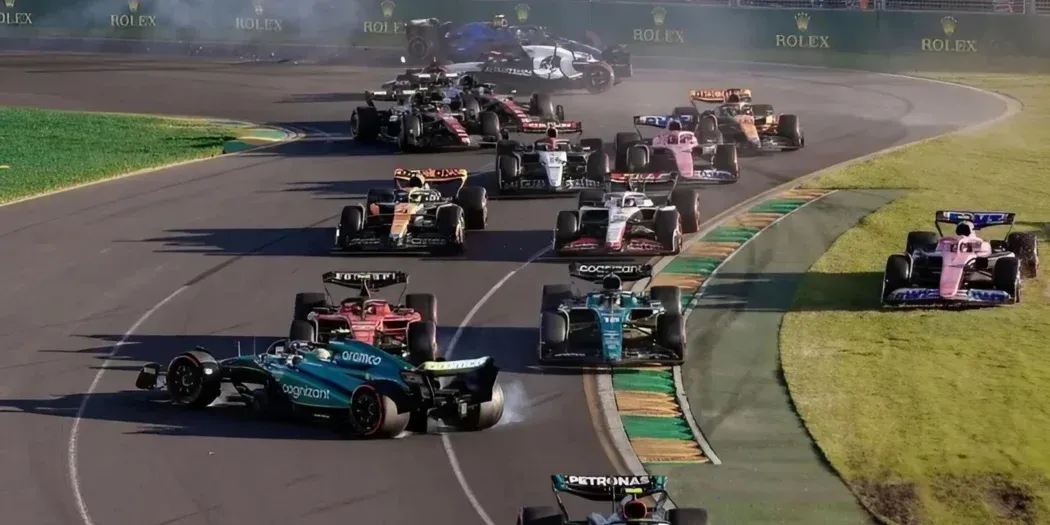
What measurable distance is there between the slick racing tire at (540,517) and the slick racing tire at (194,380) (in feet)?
25.5

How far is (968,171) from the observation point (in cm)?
4272

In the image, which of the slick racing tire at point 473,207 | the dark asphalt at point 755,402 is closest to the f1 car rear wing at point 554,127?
the slick racing tire at point 473,207

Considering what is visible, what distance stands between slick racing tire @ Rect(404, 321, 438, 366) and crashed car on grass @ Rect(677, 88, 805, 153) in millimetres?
21332

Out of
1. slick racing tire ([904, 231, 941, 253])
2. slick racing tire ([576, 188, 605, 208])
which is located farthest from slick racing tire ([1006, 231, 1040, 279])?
slick racing tire ([576, 188, 605, 208])

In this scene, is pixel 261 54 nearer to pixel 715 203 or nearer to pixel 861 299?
Answer: pixel 715 203

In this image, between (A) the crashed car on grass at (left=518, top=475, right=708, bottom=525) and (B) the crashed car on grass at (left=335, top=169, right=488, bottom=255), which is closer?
(A) the crashed car on grass at (left=518, top=475, right=708, bottom=525)

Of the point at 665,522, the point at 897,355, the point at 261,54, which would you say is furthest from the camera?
the point at 261,54

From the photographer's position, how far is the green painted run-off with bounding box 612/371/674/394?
23453mm

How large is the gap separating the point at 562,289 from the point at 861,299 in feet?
20.2

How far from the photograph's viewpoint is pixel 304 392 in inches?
849

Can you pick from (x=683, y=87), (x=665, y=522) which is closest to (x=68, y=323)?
(x=665, y=522)

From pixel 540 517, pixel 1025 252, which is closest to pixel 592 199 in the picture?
pixel 1025 252

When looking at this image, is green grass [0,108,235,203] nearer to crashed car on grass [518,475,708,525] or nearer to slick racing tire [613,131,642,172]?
slick racing tire [613,131,642,172]

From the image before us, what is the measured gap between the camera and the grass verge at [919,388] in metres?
19.0
